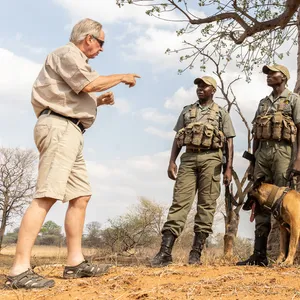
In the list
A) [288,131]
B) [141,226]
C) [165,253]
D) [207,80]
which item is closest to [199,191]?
[165,253]

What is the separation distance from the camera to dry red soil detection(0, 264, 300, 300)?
3520 millimetres

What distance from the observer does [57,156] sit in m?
3.99

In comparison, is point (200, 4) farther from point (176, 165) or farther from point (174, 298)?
point (174, 298)

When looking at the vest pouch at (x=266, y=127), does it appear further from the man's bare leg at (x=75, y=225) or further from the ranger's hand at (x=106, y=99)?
the man's bare leg at (x=75, y=225)

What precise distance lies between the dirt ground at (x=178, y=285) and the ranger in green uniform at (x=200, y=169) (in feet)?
3.11

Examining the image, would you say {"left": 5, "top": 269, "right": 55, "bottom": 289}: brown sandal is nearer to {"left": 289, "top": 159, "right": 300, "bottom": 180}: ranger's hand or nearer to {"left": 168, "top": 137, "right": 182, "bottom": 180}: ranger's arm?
{"left": 168, "top": 137, "right": 182, "bottom": 180}: ranger's arm

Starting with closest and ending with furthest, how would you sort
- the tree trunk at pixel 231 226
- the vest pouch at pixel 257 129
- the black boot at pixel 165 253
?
the black boot at pixel 165 253 → the vest pouch at pixel 257 129 → the tree trunk at pixel 231 226

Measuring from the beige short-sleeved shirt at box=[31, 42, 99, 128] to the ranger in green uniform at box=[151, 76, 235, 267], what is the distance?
183 centimetres

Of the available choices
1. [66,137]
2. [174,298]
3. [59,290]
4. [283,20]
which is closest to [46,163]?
[66,137]

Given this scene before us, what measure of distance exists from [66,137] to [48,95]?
1.41ft

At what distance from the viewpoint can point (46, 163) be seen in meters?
3.98

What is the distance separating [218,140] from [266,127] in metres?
0.60

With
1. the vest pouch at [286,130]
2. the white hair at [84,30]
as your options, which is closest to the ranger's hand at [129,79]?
the white hair at [84,30]

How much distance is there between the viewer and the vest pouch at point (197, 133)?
18.4ft
